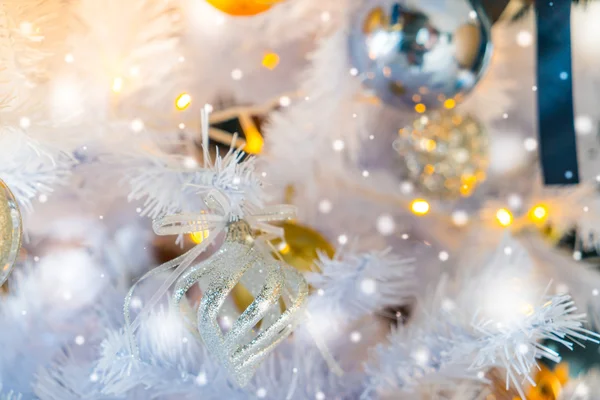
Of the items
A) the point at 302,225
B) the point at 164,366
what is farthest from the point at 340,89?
→ the point at 164,366

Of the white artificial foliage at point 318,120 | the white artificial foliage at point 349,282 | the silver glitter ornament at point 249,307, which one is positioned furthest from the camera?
the white artificial foliage at point 318,120

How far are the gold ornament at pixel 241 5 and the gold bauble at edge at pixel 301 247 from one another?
28 cm

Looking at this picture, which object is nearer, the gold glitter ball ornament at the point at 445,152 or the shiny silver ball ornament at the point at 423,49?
the shiny silver ball ornament at the point at 423,49

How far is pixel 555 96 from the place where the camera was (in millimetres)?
783

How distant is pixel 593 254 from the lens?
80cm

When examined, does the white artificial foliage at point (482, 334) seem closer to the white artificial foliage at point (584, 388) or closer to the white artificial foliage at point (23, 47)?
the white artificial foliage at point (584, 388)

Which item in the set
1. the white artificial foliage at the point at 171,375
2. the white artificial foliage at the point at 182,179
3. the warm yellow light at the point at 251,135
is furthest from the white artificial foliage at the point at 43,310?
the warm yellow light at the point at 251,135

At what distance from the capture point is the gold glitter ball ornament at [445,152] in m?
0.80

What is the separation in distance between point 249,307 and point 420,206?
0.39 meters

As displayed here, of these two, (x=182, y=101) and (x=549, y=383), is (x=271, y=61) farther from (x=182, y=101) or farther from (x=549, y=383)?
(x=549, y=383)

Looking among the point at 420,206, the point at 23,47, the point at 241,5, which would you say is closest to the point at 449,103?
the point at 420,206

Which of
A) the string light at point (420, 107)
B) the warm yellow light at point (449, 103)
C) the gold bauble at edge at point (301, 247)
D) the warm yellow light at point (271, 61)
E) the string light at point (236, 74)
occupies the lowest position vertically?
the gold bauble at edge at point (301, 247)

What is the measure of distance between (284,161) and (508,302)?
0.34 meters

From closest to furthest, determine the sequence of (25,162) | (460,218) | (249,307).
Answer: (249,307) → (25,162) → (460,218)
